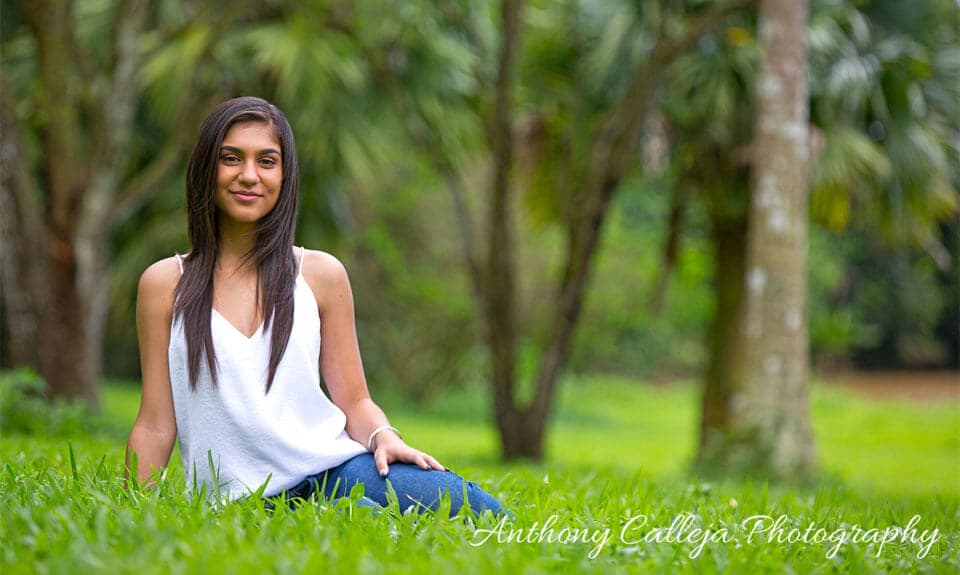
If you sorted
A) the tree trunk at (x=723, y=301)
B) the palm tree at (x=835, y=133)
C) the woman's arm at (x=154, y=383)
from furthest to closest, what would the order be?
the tree trunk at (x=723, y=301)
the palm tree at (x=835, y=133)
the woman's arm at (x=154, y=383)

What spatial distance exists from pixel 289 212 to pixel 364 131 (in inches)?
346

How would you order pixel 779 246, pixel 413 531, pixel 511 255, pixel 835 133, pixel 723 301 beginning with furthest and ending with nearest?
pixel 723 301
pixel 835 133
pixel 511 255
pixel 779 246
pixel 413 531

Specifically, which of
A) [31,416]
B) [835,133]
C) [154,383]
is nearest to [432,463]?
[154,383]

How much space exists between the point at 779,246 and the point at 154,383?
19.1ft

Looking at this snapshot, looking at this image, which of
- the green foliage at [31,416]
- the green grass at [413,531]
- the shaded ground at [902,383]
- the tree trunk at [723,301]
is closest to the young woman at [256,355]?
the green grass at [413,531]

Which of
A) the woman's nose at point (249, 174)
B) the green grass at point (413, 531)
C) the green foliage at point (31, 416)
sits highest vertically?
the woman's nose at point (249, 174)

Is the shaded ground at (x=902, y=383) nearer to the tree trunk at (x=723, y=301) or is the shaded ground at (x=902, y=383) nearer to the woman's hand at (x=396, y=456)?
the tree trunk at (x=723, y=301)

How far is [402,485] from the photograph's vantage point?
9.48 feet

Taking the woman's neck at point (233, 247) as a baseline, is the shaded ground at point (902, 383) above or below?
below

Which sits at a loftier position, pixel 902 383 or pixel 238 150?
pixel 238 150

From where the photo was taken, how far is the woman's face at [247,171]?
3023 millimetres

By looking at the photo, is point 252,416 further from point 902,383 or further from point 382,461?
point 902,383

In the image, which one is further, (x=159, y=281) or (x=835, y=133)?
(x=835, y=133)

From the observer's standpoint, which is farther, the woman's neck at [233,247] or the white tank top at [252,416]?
the woman's neck at [233,247]
